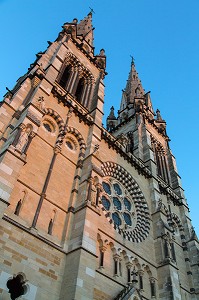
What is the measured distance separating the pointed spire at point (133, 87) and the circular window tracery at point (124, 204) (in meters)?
14.2

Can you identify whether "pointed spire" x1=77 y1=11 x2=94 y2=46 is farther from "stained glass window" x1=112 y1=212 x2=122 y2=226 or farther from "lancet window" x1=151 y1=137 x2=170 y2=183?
"stained glass window" x1=112 y1=212 x2=122 y2=226

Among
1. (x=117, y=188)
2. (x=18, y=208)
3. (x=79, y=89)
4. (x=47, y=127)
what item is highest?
(x=79, y=89)

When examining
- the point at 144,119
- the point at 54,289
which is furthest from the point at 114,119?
the point at 54,289

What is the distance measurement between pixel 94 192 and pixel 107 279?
11.2ft

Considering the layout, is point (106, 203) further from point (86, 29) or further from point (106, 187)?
point (86, 29)

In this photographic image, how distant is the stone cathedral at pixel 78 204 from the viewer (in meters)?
9.77

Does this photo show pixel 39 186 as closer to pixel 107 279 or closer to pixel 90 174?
pixel 90 174

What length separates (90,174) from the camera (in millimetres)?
13281

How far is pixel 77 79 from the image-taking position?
68.1 ft

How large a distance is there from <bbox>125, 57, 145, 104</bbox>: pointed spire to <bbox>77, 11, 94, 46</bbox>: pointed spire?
7098 mm

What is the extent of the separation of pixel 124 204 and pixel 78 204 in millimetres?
5032

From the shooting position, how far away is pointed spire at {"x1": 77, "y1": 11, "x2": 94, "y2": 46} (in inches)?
1070

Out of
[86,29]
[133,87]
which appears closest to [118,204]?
[86,29]

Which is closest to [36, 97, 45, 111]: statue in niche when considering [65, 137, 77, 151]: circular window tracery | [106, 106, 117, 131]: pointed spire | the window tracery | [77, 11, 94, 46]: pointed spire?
the window tracery
